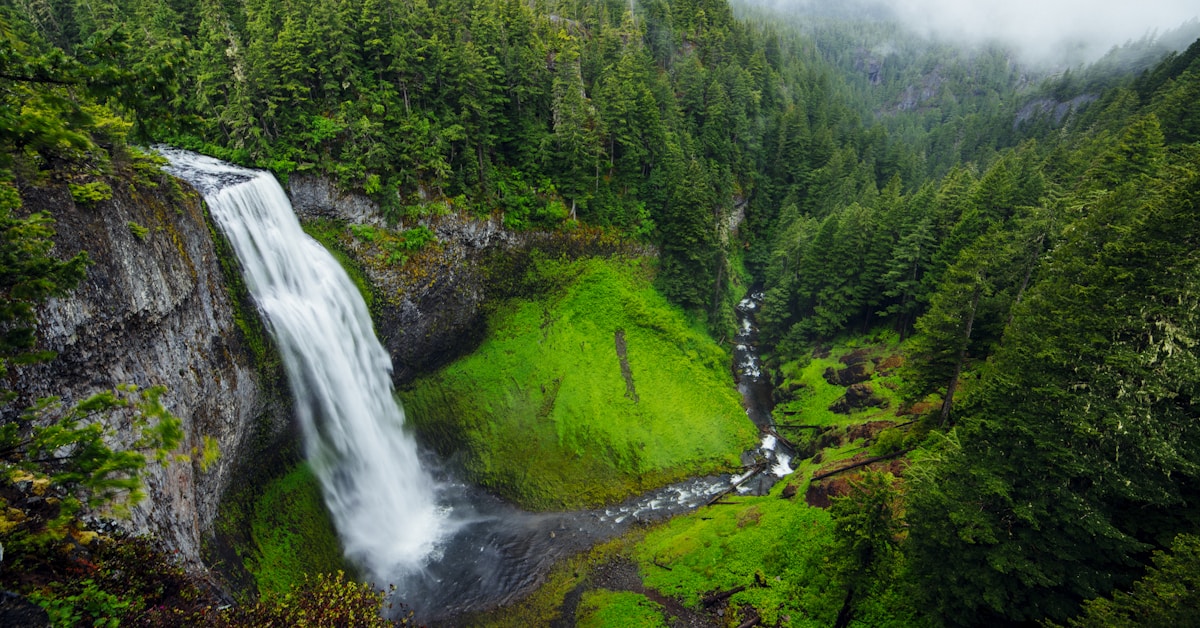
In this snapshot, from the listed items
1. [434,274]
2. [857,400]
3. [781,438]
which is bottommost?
[781,438]

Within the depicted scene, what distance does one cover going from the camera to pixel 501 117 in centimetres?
3972

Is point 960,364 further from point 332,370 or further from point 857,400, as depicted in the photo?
point 332,370

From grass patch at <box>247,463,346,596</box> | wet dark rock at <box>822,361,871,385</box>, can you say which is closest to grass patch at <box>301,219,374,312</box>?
grass patch at <box>247,463,346,596</box>

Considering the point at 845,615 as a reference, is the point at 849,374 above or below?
below

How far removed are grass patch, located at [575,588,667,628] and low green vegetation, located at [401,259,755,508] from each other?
6976 millimetres

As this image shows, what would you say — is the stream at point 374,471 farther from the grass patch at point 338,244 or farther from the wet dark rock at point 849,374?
the wet dark rock at point 849,374

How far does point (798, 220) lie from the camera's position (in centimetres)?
5491

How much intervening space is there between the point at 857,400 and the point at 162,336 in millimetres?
38455

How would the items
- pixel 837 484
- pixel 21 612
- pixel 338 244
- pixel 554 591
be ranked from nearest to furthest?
pixel 21 612, pixel 554 591, pixel 837 484, pixel 338 244

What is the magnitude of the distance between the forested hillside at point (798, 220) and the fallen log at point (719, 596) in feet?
0.65

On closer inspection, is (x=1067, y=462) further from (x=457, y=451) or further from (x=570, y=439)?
(x=457, y=451)

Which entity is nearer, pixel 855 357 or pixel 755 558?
pixel 755 558

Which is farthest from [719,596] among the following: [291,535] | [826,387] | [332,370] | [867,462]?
[332,370]

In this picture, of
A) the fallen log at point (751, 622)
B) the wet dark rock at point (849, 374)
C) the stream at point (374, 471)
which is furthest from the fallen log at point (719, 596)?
the wet dark rock at point (849, 374)
